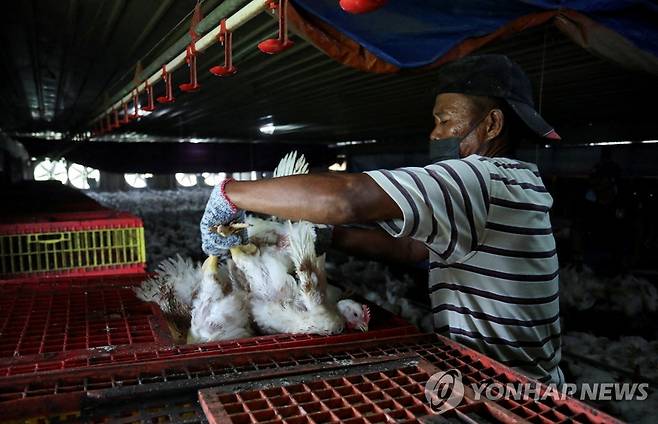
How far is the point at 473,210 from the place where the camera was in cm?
163

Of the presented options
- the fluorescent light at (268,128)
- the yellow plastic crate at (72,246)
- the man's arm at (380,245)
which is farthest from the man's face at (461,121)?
the fluorescent light at (268,128)

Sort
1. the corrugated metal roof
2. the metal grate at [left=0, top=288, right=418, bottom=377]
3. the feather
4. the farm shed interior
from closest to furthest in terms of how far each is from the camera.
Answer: the farm shed interior → the metal grate at [left=0, top=288, right=418, bottom=377] → the feather → the corrugated metal roof

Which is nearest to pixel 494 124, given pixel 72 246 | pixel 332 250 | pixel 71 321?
pixel 71 321

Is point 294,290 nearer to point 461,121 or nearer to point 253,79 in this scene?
point 461,121

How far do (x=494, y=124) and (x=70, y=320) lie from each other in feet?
6.65

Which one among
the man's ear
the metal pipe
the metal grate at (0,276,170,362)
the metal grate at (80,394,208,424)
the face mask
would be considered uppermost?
the metal pipe

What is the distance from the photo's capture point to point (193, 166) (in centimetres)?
1752

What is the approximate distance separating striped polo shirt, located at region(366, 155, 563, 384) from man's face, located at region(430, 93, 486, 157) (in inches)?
7.9

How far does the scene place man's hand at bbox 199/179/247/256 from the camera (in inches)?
69.6

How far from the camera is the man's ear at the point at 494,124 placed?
6.56 feet

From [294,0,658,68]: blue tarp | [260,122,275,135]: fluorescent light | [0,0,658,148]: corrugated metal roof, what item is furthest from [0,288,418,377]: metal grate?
[260,122,275,135]: fluorescent light

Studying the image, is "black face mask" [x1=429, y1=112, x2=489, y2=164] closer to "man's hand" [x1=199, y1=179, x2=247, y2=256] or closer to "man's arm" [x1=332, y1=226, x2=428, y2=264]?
"man's arm" [x1=332, y1=226, x2=428, y2=264]

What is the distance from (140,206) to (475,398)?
17842 millimetres

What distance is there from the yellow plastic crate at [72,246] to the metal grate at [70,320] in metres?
0.75
